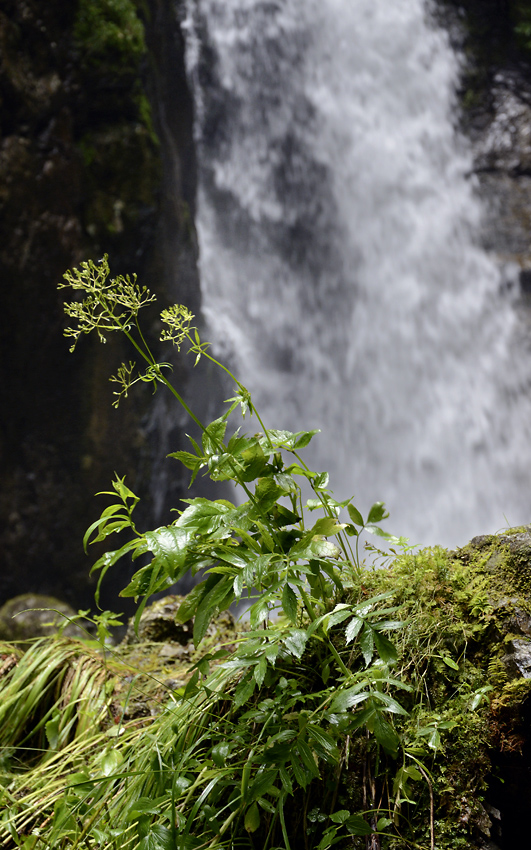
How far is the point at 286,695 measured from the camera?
1.01m

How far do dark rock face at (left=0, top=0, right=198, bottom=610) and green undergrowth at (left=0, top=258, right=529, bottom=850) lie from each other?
4530 millimetres

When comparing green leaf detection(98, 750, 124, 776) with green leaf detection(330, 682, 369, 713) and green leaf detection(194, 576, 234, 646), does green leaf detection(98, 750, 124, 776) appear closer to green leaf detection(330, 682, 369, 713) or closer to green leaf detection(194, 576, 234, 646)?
green leaf detection(194, 576, 234, 646)

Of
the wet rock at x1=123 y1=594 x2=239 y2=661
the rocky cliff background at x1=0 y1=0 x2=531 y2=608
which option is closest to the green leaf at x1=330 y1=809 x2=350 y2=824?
the wet rock at x1=123 y1=594 x2=239 y2=661

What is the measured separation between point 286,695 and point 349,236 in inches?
355

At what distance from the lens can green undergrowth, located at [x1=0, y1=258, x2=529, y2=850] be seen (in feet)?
2.71

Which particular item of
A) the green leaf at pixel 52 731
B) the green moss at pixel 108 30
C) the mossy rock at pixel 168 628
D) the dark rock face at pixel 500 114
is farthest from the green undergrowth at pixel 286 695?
the dark rock face at pixel 500 114

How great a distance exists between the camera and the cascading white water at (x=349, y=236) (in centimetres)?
819

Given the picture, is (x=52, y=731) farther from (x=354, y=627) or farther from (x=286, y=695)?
(x=354, y=627)

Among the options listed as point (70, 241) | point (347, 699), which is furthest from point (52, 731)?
point (70, 241)

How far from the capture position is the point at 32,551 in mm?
5320

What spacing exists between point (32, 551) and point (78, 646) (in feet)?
13.4

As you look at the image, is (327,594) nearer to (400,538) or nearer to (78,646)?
(400,538)

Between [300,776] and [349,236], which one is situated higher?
[349,236]

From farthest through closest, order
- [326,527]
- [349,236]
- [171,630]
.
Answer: [349,236], [171,630], [326,527]
